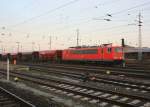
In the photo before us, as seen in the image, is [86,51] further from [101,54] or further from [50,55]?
[50,55]

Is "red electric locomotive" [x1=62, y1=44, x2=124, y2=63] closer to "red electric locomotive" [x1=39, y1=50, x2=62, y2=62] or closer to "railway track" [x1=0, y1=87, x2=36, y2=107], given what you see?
"red electric locomotive" [x1=39, y1=50, x2=62, y2=62]

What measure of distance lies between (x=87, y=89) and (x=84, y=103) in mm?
4169

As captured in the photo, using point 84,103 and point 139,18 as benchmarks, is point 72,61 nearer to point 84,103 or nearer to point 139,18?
point 139,18

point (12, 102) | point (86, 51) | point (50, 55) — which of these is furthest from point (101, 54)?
point (12, 102)

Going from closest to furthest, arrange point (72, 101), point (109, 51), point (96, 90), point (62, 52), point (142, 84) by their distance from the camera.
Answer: point (72, 101), point (96, 90), point (142, 84), point (109, 51), point (62, 52)

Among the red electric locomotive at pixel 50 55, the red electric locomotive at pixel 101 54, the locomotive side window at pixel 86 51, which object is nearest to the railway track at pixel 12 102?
the red electric locomotive at pixel 101 54

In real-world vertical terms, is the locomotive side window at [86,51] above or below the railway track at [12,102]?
above

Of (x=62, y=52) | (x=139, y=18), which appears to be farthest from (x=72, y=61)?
(x=139, y=18)

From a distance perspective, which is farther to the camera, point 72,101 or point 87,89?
point 87,89

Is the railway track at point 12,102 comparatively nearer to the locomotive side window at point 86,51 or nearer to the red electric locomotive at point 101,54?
the red electric locomotive at point 101,54

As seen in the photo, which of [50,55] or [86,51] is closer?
[86,51]

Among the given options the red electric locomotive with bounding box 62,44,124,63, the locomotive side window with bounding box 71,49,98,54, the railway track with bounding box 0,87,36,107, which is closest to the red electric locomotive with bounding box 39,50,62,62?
the locomotive side window with bounding box 71,49,98,54

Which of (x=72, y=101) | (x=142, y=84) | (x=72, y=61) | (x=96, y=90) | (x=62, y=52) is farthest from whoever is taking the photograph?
(x=62, y=52)

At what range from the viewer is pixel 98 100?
12.5 m
